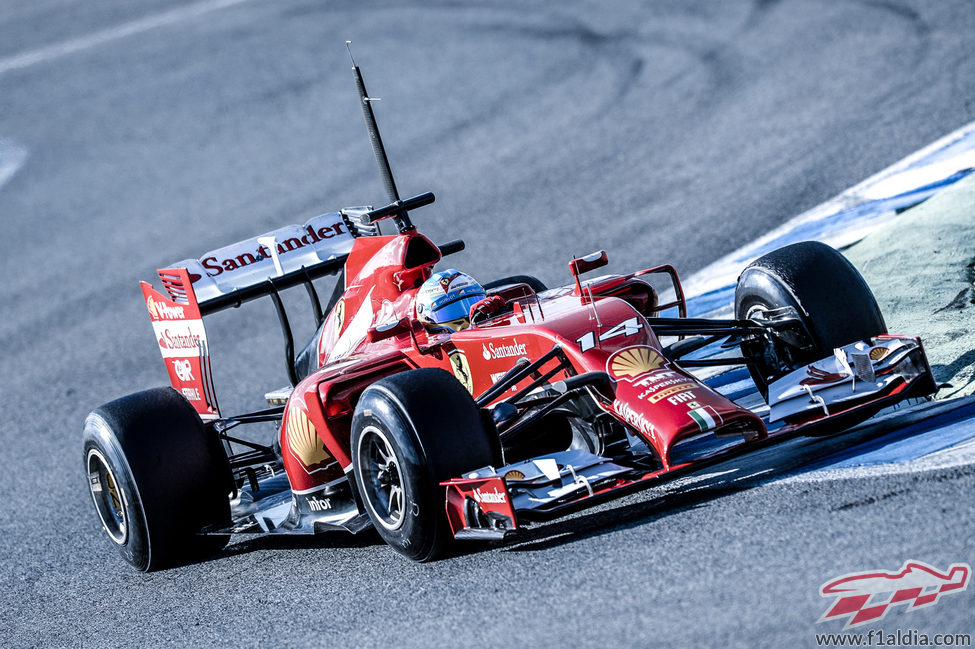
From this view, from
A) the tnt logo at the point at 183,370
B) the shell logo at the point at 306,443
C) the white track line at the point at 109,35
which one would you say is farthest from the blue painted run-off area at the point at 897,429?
the white track line at the point at 109,35

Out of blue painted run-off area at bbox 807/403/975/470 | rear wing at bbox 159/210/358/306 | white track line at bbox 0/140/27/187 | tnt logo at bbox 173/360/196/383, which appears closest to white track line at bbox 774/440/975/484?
blue painted run-off area at bbox 807/403/975/470

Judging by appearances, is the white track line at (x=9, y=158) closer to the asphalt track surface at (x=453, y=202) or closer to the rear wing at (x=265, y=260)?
the asphalt track surface at (x=453, y=202)

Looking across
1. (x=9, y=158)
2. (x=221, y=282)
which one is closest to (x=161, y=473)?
(x=221, y=282)

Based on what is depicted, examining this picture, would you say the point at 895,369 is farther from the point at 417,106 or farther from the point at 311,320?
the point at 417,106

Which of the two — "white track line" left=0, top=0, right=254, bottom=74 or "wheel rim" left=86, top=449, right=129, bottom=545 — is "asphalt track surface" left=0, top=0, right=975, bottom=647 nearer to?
"white track line" left=0, top=0, right=254, bottom=74

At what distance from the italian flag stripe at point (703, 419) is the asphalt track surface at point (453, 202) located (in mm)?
363

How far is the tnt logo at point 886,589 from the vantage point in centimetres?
405

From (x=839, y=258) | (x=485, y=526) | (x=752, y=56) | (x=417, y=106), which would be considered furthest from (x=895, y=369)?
(x=417, y=106)

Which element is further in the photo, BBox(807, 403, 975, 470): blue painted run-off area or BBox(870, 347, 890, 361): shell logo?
BBox(870, 347, 890, 361): shell logo

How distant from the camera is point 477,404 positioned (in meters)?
5.55

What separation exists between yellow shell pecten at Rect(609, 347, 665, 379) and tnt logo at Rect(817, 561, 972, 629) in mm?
1601

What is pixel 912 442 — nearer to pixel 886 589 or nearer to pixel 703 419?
pixel 703 419

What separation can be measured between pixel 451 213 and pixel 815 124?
3.92 metres

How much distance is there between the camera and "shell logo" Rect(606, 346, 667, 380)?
5.68m
